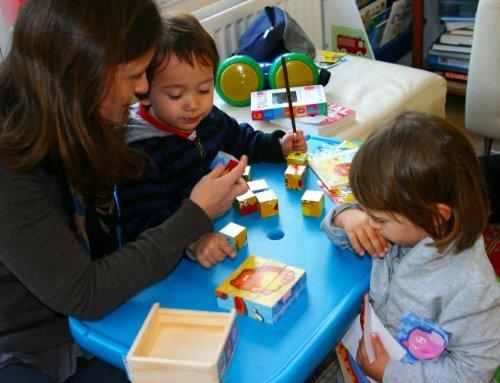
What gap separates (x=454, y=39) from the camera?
108 inches

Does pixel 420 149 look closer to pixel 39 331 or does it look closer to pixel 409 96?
pixel 39 331

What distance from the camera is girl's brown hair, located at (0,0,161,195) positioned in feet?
2.69

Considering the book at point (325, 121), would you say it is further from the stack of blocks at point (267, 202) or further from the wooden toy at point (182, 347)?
the wooden toy at point (182, 347)

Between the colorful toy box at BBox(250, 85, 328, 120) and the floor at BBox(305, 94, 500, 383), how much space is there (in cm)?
45

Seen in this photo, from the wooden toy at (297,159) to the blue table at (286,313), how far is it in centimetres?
15

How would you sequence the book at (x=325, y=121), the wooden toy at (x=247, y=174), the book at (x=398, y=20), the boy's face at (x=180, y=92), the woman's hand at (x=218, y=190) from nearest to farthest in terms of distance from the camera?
the woman's hand at (x=218, y=190)
the boy's face at (x=180, y=92)
the wooden toy at (x=247, y=174)
the book at (x=325, y=121)
the book at (x=398, y=20)

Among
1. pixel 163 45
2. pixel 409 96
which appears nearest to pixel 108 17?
pixel 163 45

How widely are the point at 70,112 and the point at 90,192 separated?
0.66 feet

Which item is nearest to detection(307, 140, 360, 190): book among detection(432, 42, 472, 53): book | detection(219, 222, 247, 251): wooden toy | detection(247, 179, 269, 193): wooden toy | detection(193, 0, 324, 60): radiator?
detection(247, 179, 269, 193): wooden toy

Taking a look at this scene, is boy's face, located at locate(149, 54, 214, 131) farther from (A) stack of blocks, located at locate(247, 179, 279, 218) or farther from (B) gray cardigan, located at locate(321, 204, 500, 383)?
(B) gray cardigan, located at locate(321, 204, 500, 383)

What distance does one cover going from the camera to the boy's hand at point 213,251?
103 cm

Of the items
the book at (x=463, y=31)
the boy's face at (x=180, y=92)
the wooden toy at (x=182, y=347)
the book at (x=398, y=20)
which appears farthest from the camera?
the book at (x=398, y=20)

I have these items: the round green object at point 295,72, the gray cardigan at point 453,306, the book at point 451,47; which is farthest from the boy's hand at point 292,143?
the book at point 451,47

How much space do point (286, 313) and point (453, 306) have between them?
26cm
